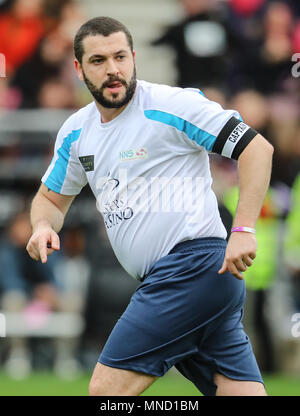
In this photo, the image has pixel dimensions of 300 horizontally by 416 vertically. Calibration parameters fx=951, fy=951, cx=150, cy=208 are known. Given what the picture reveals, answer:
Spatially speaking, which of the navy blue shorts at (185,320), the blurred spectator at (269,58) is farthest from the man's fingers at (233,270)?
the blurred spectator at (269,58)

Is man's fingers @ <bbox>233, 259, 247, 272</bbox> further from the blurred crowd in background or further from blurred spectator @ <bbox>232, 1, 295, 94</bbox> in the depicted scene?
blurred spectator @ <bbox>232, 1, 295, 94</bbox>

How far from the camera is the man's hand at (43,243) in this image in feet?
16.0

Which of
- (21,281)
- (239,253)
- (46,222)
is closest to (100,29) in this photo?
(46,222)

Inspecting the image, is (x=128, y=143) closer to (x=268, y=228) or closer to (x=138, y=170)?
(x=138, y=170)

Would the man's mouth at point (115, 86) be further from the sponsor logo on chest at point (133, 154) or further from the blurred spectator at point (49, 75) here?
the blurred spectator at point (49, 75)

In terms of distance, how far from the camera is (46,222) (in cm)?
517

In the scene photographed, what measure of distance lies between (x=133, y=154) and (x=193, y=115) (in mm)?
385

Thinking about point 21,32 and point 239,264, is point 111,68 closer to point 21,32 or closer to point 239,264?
point 239,264

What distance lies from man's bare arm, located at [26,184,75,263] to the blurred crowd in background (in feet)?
14.1

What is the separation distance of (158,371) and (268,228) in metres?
5.57

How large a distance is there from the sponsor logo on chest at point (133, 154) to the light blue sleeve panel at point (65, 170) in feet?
1.33

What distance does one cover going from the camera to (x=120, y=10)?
1376 cm

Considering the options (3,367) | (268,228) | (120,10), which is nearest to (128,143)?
(268,228)

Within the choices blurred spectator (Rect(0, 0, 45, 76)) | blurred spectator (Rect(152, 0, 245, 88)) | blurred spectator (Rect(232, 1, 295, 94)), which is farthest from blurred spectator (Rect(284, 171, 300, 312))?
blurred spectator (Rect(0, 0, 45, 76))
